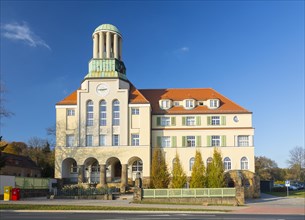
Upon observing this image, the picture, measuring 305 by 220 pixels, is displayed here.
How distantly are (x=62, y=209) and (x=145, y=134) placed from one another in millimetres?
30786

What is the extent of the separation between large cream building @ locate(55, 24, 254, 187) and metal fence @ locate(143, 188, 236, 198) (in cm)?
2051

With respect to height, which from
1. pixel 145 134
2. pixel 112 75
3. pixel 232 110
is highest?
pixel 112 75

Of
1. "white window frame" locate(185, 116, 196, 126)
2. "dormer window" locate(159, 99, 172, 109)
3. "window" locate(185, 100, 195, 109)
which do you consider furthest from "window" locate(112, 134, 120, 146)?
"window" locate(185, 100, 195, 109)

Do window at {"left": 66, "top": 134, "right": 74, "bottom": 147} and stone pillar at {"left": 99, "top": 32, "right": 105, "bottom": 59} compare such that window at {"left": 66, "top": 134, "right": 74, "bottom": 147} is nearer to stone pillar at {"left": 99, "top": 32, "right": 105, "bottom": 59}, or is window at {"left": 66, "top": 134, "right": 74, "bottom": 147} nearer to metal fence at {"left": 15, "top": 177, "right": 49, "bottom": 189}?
metal fence at {"left": 15, "top": 177, "right": 49, "bottom": 189}

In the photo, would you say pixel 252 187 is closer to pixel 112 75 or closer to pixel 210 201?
pixel 210 201

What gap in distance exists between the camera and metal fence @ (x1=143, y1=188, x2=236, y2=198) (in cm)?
3206

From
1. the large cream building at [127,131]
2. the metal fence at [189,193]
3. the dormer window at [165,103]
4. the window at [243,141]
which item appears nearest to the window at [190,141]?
the large cream building at [127,131]

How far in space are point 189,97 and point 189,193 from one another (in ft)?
90.5

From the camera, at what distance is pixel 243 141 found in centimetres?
5450

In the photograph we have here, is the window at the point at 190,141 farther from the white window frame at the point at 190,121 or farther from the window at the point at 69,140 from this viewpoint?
the window at the point at 69,140

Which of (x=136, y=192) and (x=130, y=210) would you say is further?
(x=136, y=192)

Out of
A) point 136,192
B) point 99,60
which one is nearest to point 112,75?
point 99,60

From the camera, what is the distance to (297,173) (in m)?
95.8

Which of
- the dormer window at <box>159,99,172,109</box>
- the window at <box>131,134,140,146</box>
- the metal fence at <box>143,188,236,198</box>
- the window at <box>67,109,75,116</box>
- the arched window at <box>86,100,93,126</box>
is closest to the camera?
the metal fence at <box>143,188,236,198</box>
